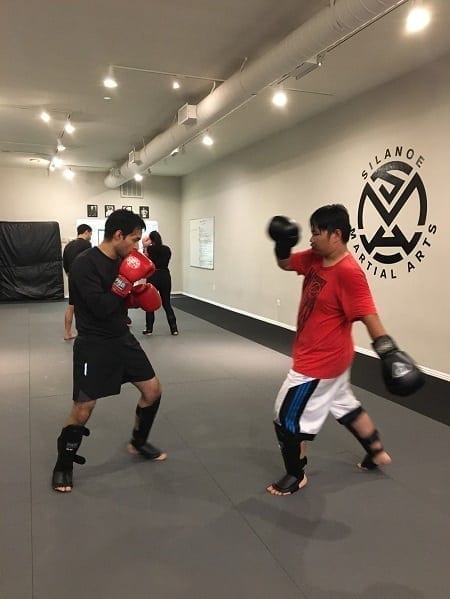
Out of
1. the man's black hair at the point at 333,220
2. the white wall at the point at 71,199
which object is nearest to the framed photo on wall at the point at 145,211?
the white wall at the point at 71,199

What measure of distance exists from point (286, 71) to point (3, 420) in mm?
3279

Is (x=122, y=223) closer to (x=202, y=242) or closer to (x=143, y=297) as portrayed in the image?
(x=143, y=297)

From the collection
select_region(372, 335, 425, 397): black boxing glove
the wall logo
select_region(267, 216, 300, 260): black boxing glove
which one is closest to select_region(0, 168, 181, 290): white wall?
the wall logo

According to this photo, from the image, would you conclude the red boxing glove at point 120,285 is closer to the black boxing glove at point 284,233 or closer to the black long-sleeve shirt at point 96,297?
the black long-sleeve shirt at point 96,297

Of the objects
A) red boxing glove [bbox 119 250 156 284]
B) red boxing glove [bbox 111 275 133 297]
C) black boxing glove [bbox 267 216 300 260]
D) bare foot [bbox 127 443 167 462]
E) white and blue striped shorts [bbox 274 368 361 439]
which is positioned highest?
black boxing glove [bbox 267 216 300 260]

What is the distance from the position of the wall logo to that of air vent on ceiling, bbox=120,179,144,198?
22.4 ft

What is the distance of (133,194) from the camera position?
11.0m

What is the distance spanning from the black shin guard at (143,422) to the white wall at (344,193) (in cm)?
299

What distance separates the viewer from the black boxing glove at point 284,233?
7.55ft

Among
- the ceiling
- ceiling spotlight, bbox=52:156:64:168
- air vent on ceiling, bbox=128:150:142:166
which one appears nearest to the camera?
the ceiling

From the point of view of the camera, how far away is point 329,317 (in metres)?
2.12

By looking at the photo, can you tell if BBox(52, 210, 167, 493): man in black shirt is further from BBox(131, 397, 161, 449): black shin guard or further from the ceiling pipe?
the ceiling pipe

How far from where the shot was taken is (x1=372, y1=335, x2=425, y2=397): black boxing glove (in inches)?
70.5

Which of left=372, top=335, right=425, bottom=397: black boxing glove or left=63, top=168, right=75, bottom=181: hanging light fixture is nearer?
left=372, top=335, right=425, bottom=397: black boxing glove
